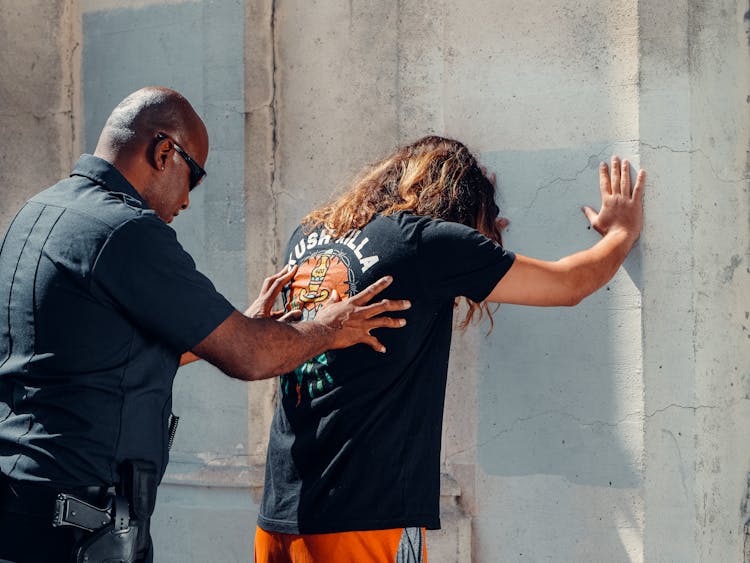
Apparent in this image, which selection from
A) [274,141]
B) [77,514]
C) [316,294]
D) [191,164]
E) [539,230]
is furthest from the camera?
[274,141]

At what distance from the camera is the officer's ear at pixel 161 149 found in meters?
2.52

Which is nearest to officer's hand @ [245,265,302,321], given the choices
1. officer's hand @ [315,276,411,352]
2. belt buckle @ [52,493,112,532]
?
officer's hand @ [315,276,411,352]

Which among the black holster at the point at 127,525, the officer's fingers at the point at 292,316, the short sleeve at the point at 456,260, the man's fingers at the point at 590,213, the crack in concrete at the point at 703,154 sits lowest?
the black holster at the point at 127,525

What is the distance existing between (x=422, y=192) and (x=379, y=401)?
23.9 inches

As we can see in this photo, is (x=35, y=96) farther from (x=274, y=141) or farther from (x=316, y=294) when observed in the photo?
(x=316, y=294)

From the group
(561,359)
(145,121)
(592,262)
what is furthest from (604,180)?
(145,121)

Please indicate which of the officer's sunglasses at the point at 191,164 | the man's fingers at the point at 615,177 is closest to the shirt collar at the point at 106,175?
the officer's sunglasses at the point at 191,164

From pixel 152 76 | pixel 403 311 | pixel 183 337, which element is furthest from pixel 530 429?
pixel 152 76

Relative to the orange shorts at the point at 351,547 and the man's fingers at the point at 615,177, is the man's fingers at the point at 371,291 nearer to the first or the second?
the orange shorts at the point at 351,547

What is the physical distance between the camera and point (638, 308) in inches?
133

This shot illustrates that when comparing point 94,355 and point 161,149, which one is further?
point 161,149

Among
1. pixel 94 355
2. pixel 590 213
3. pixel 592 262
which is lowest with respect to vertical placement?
pixel 94 355

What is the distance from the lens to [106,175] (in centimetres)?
245

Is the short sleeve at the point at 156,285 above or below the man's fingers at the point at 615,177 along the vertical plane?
below
